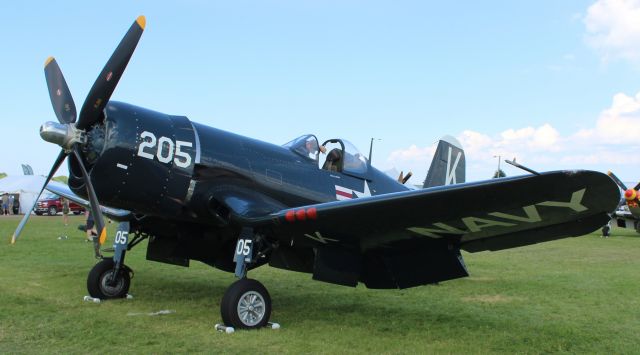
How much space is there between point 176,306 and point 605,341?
15.7 feet

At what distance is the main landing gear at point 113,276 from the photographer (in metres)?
7.06

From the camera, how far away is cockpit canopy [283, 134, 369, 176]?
690 cm

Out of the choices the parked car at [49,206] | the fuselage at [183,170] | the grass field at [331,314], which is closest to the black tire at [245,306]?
the grass field at [331,314]

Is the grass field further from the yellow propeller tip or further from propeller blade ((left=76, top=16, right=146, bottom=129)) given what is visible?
the yellow propeller tip

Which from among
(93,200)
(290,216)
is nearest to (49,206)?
(93,200)

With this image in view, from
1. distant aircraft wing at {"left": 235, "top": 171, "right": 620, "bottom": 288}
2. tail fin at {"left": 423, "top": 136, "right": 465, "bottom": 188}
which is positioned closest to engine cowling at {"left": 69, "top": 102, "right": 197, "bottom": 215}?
distant aircraft wing at {"left": 235, "top": 171, "right": 620, "bottom": 288}

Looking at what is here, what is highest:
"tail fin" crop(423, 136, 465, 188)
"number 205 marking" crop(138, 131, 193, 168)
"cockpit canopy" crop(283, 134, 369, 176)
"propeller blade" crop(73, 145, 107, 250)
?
"tail fin" crop(423, 136, 465, 188)

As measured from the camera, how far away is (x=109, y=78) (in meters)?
5.42

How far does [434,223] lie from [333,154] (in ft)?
7.50

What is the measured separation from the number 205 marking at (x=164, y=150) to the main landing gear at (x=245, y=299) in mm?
996

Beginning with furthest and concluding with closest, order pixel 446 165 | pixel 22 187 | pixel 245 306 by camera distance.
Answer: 1. pixel 22 187
2. pixel 446 165
3. pixel 245 306

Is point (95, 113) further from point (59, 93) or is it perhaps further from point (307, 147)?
point (307, 147)

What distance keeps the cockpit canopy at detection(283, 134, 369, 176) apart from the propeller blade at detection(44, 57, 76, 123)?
A: 259 cm

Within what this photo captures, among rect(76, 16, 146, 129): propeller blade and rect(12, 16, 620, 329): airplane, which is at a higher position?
rect(76, 16, 146, 129): propeller blade
